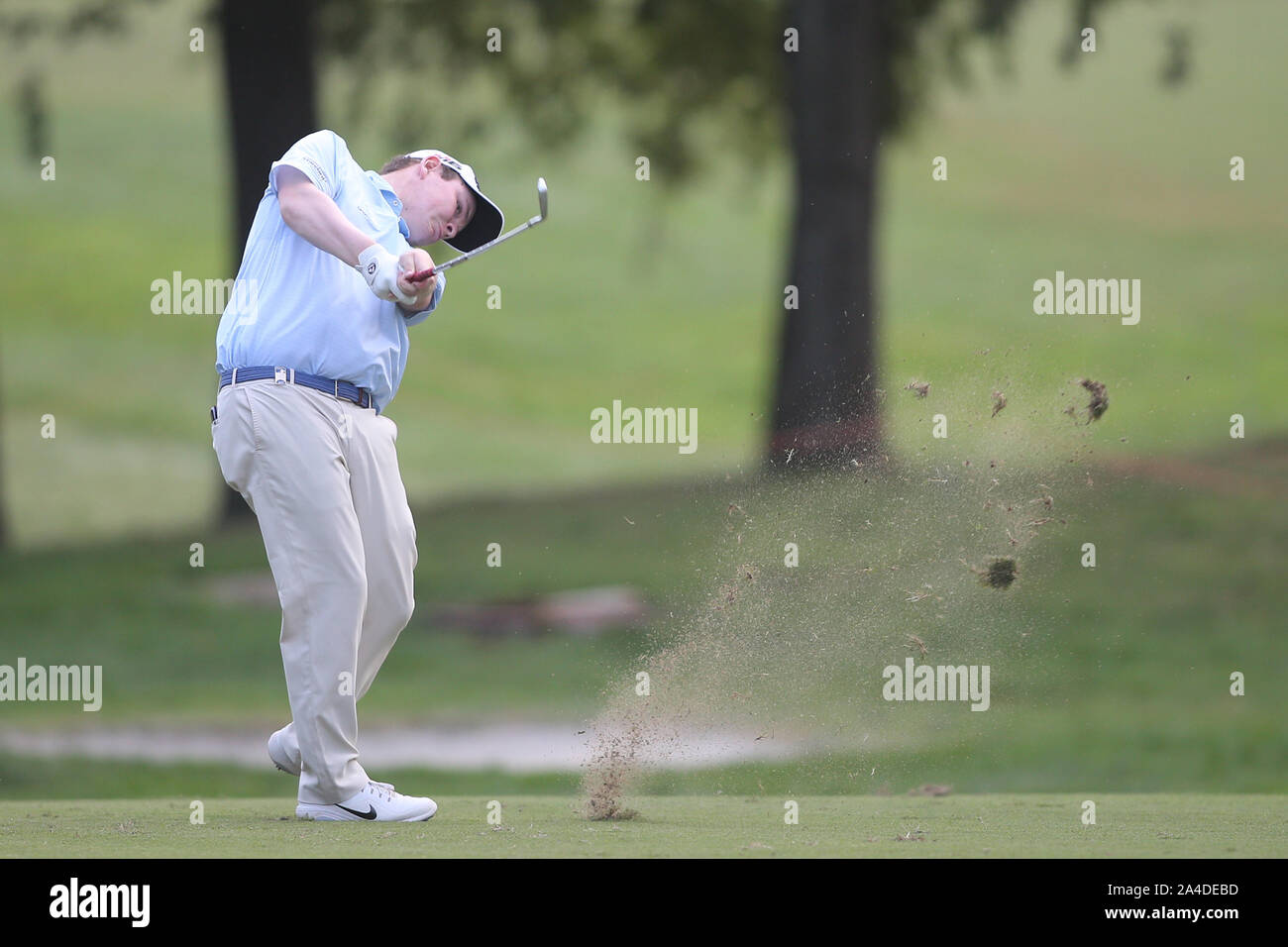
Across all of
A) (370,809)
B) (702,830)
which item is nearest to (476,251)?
(370,809)

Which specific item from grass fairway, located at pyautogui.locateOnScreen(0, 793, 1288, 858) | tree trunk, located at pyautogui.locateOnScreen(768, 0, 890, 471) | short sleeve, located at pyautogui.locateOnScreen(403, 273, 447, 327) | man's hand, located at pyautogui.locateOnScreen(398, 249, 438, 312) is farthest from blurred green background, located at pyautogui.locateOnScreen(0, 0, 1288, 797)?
man's hand, located at pyautogui.locateOnScreen(398, 249, 438, 312)

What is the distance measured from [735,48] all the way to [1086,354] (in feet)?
30.4

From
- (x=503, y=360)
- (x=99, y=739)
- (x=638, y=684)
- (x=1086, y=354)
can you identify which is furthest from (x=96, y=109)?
(x=638, y=684)

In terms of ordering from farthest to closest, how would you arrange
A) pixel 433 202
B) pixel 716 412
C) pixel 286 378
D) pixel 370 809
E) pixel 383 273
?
pixel 716 412 < pixel 433 202 < pixel 370 809 < pixel 286 378 < pixel 383 273

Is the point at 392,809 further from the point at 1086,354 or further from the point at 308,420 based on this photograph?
the point at 1086,354

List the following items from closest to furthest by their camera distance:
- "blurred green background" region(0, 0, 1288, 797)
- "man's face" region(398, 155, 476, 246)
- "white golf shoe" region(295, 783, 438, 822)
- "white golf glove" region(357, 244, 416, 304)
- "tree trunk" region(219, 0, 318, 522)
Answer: "white golf glove" region(357, 244, 416, 304), "white golf shoe" region(295, 783, 438, 822), "man's face" region(398, 155, 476, 246), "blurred green background" region(0, 0, 1288, 797), "tree trunk" region(219, 0, 318, 522)

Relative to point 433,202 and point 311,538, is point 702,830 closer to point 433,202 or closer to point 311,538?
point 311,538

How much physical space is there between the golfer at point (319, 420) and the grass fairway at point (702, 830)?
1.18ft

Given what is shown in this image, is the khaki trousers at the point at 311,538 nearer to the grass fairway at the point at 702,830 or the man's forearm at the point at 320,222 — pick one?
the grass fairway at the point at 702,830

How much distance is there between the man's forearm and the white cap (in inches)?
29.6

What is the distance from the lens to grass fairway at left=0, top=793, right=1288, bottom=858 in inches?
201

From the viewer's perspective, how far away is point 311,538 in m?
5.74

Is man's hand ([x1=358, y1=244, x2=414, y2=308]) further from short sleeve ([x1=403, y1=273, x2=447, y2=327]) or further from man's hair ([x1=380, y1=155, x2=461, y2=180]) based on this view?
man's hair ([x1=380, y1=155, x2=461, y2=180])

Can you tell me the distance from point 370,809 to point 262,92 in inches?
451
